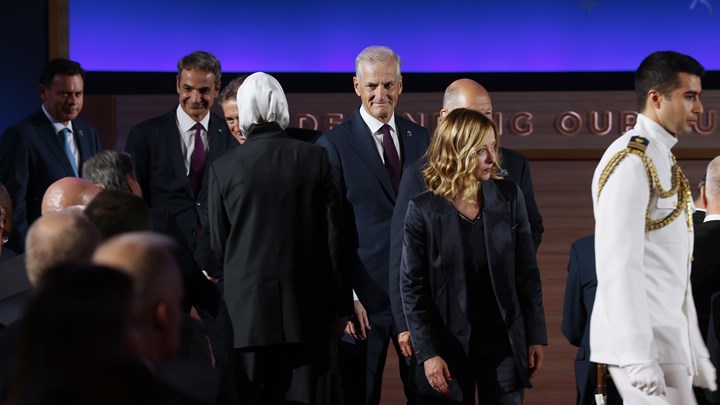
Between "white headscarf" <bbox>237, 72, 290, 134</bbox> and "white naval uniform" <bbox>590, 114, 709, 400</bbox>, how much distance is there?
1099 millimetres

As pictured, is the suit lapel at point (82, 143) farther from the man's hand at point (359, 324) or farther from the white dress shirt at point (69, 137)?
the man's hand at point (359, 324)

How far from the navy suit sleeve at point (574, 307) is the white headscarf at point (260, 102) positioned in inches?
55.0

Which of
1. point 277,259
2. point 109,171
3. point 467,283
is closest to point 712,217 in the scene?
point 467,283

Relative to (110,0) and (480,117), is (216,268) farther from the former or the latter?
(110,0)

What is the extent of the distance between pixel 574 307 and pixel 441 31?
2337 mm

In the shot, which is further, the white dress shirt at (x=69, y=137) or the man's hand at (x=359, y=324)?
the white dress shirt at (x=69, y=137)

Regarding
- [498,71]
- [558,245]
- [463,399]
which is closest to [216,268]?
[463,399]

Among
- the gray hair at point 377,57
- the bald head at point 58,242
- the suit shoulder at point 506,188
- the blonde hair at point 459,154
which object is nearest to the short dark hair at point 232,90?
the gray hair at point 377,57

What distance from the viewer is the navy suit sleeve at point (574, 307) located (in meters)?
4.41

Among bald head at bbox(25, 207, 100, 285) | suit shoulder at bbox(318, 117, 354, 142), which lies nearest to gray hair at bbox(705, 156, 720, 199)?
suit shoulder at bbox(318, 117, 354, 142)

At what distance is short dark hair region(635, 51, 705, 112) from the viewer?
126 inches

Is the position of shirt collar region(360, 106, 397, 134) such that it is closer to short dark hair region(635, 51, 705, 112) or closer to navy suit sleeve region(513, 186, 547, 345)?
navy suit sleeve region(513, 186, 547, 345)

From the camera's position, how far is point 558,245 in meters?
5.59

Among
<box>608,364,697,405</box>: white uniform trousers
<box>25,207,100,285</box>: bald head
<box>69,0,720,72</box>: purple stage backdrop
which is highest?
<box>69,0,720,72</box>: purple stage backdrop
